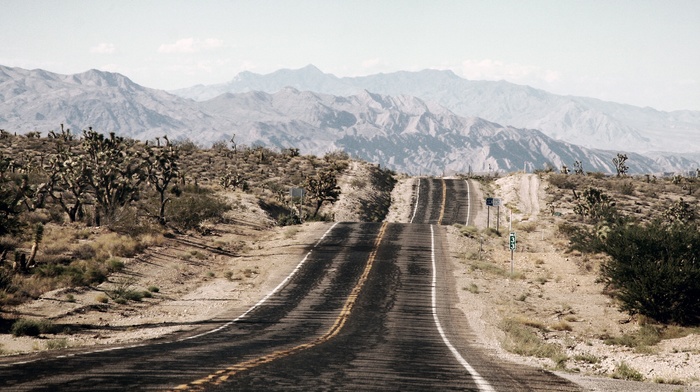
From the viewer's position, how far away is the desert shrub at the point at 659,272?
2738 centimetres

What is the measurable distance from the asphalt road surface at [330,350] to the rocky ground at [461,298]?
54.0 inches

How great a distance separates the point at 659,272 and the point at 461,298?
908 cm

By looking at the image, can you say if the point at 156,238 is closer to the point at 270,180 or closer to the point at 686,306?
the point at 686,306

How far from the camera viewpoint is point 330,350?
725 inches

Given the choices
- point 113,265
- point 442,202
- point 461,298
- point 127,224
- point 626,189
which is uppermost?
point 626,189

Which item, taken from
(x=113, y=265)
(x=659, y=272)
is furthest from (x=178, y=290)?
(x=659, y=272)

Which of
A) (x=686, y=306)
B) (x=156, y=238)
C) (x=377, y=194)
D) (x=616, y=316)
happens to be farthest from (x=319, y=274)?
(x=377, y=194)

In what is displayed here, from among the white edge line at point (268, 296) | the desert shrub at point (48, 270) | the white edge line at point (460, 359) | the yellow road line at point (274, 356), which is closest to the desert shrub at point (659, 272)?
the white edge line at point (460, 359)

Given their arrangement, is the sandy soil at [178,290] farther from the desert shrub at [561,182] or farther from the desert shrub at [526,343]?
the desert shrub at [561,182]

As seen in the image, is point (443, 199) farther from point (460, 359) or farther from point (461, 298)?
point (460, 359)

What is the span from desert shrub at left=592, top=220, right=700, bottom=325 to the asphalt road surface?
7641 millimetres

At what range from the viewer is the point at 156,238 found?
142ft

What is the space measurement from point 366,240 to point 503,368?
33.7m

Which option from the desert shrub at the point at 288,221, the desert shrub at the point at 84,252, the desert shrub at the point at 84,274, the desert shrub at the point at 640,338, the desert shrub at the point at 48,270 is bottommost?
the desert shrub at the point at 640,338
